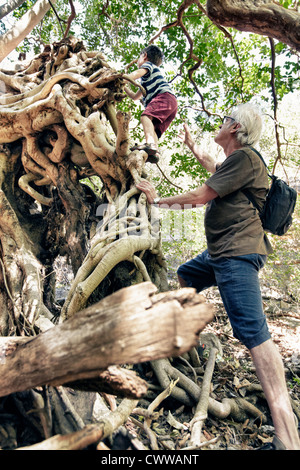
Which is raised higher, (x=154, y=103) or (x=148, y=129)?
(x=154, y=103)

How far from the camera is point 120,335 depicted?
95 cm

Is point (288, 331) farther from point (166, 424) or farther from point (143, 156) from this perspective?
point (143, 156)

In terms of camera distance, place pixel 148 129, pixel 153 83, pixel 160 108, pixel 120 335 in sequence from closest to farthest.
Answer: pixel 120 335, pixel 148 129, pixel 160 108, pixel 153 83

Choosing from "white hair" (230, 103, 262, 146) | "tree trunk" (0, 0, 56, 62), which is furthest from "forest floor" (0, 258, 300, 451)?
"tree trunk" (0, 0, 56, 62)

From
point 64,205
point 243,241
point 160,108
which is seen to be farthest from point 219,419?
point 160,108

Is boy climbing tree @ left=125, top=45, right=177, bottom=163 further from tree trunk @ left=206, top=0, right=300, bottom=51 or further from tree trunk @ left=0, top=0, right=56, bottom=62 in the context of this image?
tree trunk @ left=0, top=0, right=56, bottom=62

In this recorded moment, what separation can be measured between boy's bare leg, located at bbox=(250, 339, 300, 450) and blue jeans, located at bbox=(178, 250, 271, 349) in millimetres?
70

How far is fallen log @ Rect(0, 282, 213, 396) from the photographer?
36.3 inches

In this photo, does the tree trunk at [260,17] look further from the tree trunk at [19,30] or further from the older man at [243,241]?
the tree trunk at [19,30]

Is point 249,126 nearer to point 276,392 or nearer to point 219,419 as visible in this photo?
point 276,392

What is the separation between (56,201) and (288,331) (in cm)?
387

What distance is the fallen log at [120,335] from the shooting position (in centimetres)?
92

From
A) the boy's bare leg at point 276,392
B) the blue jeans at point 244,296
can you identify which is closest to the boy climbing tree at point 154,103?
the blue jeans at point 244,296

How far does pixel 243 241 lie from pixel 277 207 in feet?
1.39
